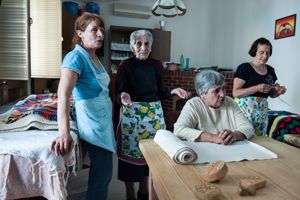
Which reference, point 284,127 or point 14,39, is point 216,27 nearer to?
point 284,127

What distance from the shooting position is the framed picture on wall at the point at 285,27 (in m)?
3.36

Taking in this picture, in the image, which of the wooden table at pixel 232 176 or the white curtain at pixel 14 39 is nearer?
the wooden table at pixel 232 176

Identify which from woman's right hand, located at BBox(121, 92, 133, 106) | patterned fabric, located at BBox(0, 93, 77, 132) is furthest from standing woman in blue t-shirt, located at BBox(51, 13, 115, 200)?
woman's right hand, located at BBox(121, 92, 133, 106)

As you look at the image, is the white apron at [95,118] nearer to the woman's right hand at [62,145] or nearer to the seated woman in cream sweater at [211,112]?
the woman's right hand at [62,145]

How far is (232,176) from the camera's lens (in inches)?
31.5

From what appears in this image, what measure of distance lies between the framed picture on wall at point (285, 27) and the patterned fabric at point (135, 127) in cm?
267

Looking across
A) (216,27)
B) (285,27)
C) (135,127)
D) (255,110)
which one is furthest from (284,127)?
(216,27)

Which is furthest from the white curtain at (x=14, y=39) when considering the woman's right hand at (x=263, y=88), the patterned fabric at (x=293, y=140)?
the patterned fabric at (x=293, y=140)

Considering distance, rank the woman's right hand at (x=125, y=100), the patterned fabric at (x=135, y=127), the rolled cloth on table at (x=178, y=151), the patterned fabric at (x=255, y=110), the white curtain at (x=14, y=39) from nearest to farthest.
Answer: the rolled cloth on table at (x=178, y=151) < the woman's right hand at (x=125, y=100) < the patterned fabric at (x=135, y=127) < the patterned fabric at (x=255, y=110) < the white curtain at (x=14, y=39)

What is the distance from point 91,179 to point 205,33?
484 cm

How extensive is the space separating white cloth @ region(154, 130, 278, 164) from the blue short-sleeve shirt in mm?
416

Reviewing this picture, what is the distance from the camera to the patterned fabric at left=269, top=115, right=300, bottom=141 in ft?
8.48

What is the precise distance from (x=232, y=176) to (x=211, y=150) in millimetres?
231

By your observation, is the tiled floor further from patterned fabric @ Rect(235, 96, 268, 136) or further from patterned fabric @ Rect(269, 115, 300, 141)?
patterned fabric @ Rect(269, 115, 300, 141)
